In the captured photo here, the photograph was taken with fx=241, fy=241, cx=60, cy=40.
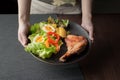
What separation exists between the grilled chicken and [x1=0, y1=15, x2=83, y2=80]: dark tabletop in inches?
3.7

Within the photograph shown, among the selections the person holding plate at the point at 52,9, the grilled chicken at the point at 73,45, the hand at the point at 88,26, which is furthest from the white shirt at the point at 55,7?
the grilled chicken at the point at 73,45

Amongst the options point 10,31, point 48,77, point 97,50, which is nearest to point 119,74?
point 97,50

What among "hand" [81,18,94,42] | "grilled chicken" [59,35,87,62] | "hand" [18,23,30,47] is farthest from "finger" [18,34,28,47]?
"hand" [81,18,94,42]

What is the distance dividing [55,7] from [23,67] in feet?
1.20

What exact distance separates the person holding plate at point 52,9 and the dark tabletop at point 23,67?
0.33 feet

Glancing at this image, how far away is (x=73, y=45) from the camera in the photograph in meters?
0.92

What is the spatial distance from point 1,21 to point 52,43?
0.36 metres

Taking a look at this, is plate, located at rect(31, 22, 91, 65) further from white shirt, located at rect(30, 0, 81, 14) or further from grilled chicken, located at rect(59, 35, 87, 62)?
white shirt, located at rect(30, 0, 81, 14)

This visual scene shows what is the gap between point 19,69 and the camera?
3.07 feet

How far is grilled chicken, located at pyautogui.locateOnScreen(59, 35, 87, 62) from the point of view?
0.87 m

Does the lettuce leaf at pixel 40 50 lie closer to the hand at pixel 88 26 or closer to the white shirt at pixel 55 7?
the hand at pixel 88 26

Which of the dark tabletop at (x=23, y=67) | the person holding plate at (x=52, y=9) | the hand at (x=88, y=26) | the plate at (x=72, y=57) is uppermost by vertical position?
the person holding plate at (x=52, y=9)

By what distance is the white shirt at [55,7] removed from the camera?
1146 millimetres

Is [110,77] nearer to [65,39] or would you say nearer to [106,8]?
[65,39]
